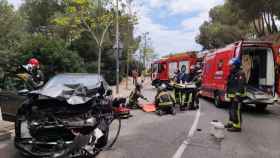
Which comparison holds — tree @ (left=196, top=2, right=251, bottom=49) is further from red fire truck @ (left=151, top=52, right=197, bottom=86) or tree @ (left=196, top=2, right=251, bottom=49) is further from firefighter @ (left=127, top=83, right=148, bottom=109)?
firefighter @ (left=127, top=83, right=148, bottom=109)

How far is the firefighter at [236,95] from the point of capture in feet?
26.2

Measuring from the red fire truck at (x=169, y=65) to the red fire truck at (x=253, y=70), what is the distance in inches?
392

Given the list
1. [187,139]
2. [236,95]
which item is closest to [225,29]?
[236,95]

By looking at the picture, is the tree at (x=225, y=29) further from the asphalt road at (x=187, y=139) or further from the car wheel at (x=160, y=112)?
the asphalt road at (x=187, y=139)

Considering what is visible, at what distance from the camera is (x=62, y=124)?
5.06 metres

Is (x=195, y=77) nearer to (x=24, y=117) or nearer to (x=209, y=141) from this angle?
(x=209, y=141)

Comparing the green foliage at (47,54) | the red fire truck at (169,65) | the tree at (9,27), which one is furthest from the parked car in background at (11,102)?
the red fire truck at (169,65)

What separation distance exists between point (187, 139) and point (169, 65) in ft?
63.8

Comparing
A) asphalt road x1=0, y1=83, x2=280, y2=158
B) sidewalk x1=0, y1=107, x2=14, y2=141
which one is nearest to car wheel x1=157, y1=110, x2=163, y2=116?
asphalt road x1=0, y1=83, x2=280, y2=158

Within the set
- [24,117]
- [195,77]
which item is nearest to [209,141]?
[24,117]

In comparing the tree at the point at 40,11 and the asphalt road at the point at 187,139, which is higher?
the tree at the point at 40,11

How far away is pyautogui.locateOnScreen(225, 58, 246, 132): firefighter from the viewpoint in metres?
8.00

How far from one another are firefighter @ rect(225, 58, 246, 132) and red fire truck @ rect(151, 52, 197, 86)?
1467 centimetres

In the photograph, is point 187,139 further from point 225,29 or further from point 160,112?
point 225,29
